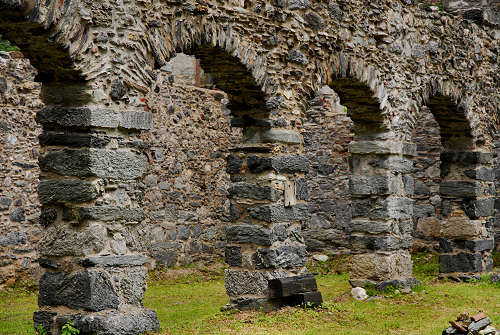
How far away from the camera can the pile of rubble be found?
264 inches

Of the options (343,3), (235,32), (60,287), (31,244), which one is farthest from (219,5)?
(31,244)

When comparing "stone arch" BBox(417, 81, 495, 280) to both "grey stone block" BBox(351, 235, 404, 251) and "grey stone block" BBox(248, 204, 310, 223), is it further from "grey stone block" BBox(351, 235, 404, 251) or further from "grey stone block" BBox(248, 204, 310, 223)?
"grey stone block" BBox(248, 204, 310, 223)

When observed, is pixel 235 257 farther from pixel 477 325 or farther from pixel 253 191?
pixel 477 325

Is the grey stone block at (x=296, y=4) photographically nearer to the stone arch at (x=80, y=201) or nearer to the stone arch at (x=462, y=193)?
the stone arch at (x=80, y=201)

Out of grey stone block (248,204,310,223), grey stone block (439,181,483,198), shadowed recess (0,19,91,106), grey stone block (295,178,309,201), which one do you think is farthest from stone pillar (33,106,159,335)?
grey stone block (439,181,483,198)

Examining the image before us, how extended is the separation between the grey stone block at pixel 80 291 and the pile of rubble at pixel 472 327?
331cm

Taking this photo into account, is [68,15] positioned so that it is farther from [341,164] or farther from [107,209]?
[341,164]

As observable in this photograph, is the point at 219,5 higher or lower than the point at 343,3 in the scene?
lower

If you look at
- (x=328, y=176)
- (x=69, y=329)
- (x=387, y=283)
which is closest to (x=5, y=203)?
(x=69, y=329)

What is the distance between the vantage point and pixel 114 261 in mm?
6172

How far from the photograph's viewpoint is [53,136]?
20.5ft

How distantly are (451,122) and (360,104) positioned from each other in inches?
107

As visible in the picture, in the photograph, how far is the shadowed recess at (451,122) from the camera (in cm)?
1179

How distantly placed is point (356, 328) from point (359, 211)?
2.81 meters
